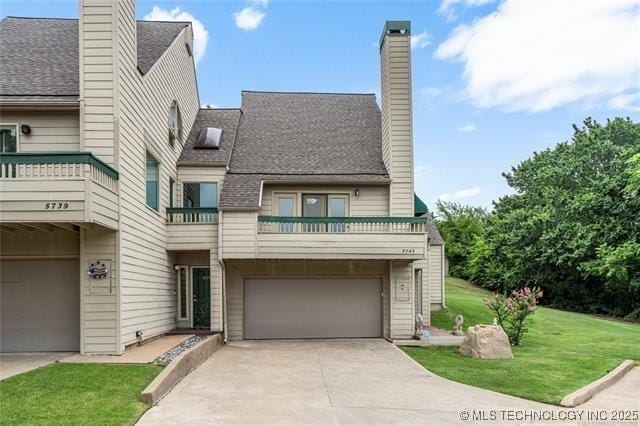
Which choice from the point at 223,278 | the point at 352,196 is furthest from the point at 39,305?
the point at 352,196

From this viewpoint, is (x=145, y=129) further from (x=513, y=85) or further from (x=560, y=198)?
(x=560, y=198)

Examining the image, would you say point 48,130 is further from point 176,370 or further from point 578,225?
point 578,225

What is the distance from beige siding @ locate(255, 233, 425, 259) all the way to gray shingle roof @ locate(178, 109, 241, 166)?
2.72 m

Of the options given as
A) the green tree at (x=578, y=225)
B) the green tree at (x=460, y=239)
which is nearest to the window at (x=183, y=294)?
the green tree at (x=578, y=225)

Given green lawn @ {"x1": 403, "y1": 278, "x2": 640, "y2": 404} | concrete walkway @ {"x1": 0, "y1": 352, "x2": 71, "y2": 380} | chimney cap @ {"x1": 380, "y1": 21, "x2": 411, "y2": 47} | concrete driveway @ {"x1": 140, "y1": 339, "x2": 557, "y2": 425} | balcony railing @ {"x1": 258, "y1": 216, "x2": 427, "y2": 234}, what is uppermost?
chimney cap @ {"x1": 380, "y1": 21, "x2": 411, "y2": 47}

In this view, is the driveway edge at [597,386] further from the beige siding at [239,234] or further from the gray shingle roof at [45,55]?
the gray shingle roof at [45,55]

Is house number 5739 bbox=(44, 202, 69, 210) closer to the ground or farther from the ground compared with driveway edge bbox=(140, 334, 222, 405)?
farther from the ground

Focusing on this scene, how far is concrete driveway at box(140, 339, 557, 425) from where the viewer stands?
665 centimetres

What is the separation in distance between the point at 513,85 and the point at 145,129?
19415 millimetres

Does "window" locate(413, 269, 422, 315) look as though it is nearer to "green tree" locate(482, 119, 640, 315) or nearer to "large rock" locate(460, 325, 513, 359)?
"large rock" locate(460, 325, 513, 359)

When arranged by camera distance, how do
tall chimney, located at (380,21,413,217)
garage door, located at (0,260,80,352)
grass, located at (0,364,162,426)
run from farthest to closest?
tall chimney, located at (380,21,413,217)
garage door, located at (0,260,80,352)
grass, located at (0,364,162,426)

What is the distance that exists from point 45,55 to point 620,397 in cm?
1435

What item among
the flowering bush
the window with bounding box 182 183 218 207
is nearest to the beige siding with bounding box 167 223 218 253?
the window with bounding box 182 183 218 207

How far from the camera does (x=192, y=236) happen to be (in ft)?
47.1
